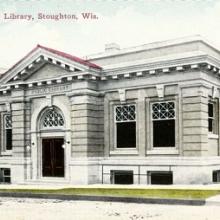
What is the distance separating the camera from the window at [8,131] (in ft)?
83.6

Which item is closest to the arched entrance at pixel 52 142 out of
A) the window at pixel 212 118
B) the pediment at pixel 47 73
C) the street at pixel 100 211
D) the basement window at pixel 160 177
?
the pediment at pixel 47 73

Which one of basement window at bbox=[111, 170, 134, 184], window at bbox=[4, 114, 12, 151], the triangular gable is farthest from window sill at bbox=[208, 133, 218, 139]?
window at bbox=[4, 114, 12, 151]

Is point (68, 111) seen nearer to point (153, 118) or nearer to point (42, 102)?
point (42, 102)

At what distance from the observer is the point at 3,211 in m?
13.2

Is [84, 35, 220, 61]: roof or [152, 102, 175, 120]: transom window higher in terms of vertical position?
[84, 35, 220, 61]: roof

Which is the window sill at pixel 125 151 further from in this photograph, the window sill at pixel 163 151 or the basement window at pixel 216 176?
the basement window at pixel 216 176

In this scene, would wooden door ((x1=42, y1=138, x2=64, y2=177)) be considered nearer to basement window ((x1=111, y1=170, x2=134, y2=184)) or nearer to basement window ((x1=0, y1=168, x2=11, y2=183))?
basement window ((x1=111, y1=170, x2=134, y2=184))

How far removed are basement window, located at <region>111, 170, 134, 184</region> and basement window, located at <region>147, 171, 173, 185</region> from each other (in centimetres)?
96

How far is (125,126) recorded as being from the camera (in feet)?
70.3

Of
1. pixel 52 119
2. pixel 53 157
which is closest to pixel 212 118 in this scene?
pixel 52 119

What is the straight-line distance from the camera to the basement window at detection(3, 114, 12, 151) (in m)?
25.5

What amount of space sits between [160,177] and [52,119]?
20.4 feet

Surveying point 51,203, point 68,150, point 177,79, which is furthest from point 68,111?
point 51,203

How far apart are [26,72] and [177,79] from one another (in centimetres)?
Result: 776
